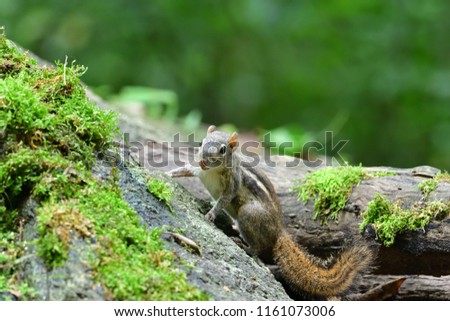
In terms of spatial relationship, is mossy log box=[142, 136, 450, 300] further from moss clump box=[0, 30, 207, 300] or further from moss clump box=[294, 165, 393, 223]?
moss clump box=[0, 30, 207, 300]

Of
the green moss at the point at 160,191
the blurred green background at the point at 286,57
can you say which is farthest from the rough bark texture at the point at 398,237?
the blurred green background at the point at 286,57

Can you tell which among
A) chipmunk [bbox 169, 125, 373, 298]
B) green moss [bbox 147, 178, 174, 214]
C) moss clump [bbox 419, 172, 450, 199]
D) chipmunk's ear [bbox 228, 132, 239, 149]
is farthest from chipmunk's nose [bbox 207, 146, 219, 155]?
moss clump [bbox 419, 172, 450, 199]

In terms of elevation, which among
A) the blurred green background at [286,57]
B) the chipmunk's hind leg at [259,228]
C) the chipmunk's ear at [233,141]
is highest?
the blurred green background at [286,57]

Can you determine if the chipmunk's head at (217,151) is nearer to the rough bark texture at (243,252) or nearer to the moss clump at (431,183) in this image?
the rough bark texture at (243,252)

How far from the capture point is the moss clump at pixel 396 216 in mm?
3393

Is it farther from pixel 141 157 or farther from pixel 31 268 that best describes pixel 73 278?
pixel 141 157

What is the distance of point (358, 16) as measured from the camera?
8828 mm

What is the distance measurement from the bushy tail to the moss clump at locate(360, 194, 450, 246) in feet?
0.55

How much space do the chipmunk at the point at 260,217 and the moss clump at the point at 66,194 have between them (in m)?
1.18

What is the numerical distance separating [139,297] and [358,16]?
25.2 feet

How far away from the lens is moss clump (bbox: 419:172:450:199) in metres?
3.55

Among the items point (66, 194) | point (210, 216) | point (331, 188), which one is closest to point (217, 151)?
point (210, 216)

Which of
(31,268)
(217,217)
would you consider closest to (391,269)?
(217,217)

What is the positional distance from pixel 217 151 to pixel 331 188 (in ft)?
2.78
